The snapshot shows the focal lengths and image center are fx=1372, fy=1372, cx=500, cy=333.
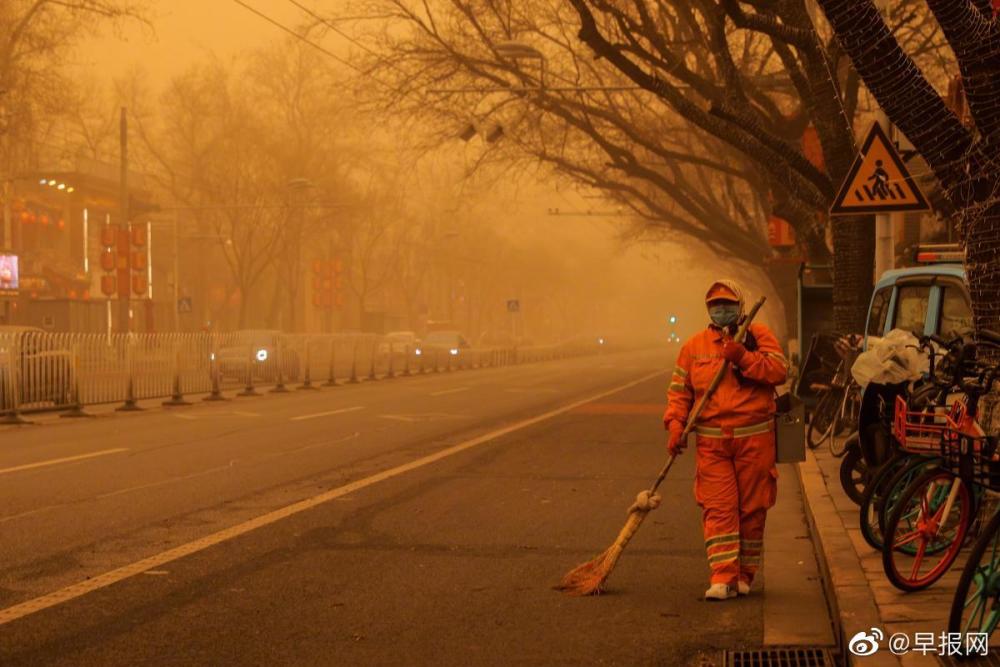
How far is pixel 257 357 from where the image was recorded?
30.0 meters

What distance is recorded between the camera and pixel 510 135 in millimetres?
28500

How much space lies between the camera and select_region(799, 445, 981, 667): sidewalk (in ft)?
18.2

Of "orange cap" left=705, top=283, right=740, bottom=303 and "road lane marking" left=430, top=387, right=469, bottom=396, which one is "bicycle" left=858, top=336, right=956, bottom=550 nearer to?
"orange cap" left=705, top=283, right=740, bottom=303

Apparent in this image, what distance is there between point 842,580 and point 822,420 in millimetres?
8125

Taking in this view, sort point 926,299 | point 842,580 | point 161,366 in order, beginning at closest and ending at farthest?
point 842,580
point 926,299
point 161,366

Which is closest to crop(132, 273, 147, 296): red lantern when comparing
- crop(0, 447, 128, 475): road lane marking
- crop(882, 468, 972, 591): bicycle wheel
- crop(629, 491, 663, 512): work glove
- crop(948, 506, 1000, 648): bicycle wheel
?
crop(0, 447, 128, 475): road lane marking

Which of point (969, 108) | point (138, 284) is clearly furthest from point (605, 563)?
point (138, 284)

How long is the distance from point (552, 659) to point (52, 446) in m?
10.9

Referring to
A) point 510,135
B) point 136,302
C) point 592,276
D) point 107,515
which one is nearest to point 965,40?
point 107,515

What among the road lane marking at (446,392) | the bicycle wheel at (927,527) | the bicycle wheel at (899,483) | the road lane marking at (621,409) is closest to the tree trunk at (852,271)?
the road lane marking at (621,409)

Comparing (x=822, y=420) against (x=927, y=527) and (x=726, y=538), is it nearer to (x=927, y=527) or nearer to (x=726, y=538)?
(x=726, y=538)

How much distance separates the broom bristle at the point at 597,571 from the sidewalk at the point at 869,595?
105 centimetres

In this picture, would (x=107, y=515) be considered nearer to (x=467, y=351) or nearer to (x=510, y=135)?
(x=510, y=135)

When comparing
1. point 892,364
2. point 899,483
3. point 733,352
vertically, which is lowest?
point 899,483
